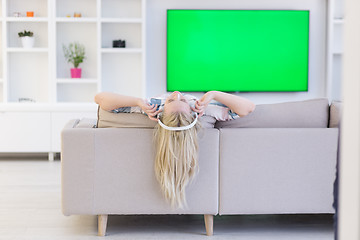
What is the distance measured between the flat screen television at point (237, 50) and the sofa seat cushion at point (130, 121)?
3.32m

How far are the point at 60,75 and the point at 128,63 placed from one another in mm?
789

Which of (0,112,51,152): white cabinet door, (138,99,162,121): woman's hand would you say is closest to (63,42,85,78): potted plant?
(0,112,51,152): white cabinet door

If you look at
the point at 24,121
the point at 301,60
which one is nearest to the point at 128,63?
the point at 24,121

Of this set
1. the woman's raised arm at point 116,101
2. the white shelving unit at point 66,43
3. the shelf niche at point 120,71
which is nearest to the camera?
the woman's raised arm at point 116,101

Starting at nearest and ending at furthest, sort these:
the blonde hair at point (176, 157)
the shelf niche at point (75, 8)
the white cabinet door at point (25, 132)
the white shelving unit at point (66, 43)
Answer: the blonde hair at point (176, 157), the white cabinet door at point (25, 132), the white shelving unit at point (66, 43), the shelf niche at point (75, 8)

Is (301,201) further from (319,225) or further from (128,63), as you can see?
(128,63)

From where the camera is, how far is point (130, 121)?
2654 millimetres

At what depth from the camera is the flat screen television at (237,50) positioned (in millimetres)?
5926

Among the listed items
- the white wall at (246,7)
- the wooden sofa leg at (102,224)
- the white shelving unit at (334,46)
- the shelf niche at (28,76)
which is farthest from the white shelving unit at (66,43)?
the wooden sofa leg at (102,224)

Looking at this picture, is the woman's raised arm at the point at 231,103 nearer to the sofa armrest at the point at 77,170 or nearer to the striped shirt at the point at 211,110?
the striped shirt at the point at 211,110

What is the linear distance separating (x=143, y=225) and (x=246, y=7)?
3750mm

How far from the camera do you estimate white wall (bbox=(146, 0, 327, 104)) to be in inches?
233

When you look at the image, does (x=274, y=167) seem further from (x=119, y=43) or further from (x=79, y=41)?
(x=79, y=41)

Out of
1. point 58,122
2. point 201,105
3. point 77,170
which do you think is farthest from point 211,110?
point 58,122
